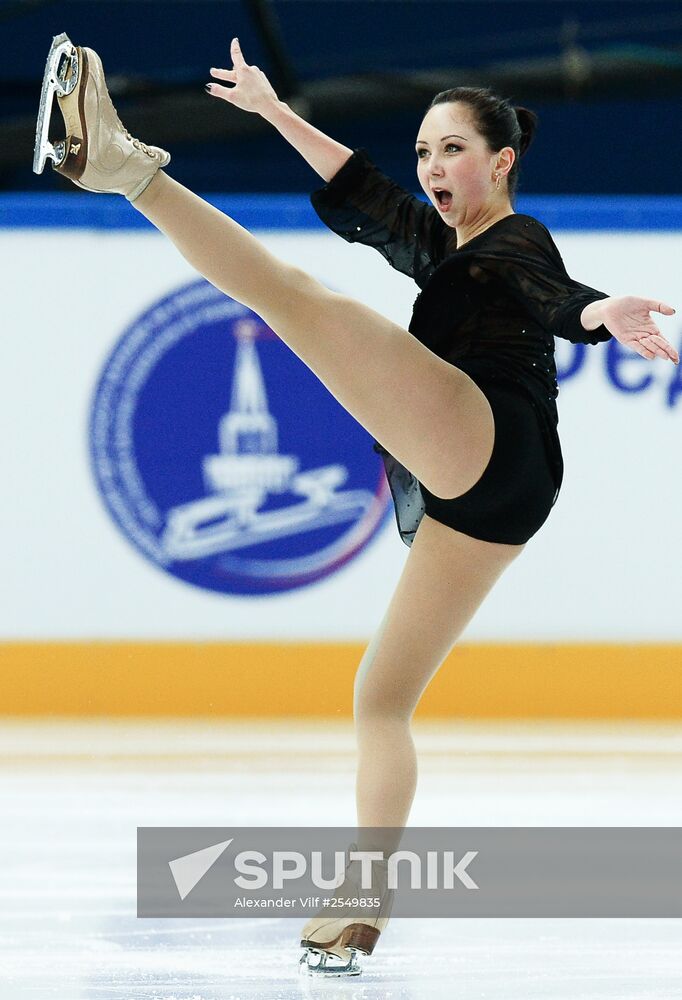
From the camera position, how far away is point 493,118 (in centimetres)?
245

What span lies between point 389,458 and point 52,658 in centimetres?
248

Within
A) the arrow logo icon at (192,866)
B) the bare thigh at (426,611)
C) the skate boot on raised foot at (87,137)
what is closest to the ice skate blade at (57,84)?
the skate boot on raised foot at (87,137)

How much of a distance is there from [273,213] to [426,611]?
286 centimetres

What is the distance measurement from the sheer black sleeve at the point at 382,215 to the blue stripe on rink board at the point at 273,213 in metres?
2.17

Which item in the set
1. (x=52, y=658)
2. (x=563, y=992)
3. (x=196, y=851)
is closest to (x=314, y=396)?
(x=52, y=658)

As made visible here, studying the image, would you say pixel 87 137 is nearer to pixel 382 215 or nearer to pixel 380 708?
pixel 382 215

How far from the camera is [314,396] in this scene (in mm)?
4816

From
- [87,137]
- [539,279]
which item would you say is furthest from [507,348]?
[87,137]

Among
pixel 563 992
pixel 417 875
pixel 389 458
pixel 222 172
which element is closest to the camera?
pixel 563 992

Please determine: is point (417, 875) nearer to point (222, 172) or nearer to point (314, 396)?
point (314, 396)

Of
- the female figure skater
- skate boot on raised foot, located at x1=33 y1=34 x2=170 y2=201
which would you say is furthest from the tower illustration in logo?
skate boot on raised foot, located at x1=33 y1=34 x2=170 y2=201

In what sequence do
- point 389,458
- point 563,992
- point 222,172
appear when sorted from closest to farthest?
point 563,992 → point 389,458 → point 222,172

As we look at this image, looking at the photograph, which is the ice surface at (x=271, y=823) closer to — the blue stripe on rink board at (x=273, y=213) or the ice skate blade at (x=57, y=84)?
the ice skate blade at (x=57, y=84)

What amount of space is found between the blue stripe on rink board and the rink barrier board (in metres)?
1.41
